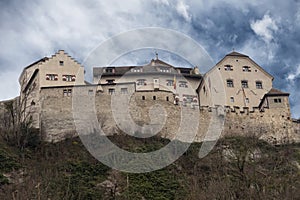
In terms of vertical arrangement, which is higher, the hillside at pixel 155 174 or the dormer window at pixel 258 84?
the dormer window at pixel 258 84

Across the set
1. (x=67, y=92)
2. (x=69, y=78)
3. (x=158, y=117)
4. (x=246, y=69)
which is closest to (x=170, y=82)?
(x=246, y=69)

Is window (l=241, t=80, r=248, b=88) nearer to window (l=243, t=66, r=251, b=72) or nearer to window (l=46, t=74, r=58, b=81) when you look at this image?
window (l=243, t=66, r=251, b=72)

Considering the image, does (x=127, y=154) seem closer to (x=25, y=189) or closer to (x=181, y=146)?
(x=181, y=146)

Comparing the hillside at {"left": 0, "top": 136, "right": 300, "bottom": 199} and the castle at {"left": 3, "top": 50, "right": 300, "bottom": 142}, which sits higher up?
the castle at {"left": 3, "top": 50, "right": 300, "bottom": 142}

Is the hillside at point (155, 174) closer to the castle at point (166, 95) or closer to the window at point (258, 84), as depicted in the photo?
the castle at point (166, 95)

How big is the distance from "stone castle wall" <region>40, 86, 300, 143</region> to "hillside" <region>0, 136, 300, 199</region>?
5.29 ft

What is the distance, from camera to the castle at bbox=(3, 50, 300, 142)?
5041 centimetres

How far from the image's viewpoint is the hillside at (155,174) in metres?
32.9

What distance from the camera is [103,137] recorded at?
48125 millimetres

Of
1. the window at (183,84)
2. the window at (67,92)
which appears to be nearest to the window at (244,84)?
the window at (183,84)

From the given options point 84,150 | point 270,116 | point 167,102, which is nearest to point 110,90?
point 167,102

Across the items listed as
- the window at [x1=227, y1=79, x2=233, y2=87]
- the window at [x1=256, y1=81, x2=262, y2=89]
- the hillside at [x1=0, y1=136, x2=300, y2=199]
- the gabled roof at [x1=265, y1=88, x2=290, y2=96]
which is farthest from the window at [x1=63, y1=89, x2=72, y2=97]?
the window at [x1=256, y1=81, x2=262, y2=89]

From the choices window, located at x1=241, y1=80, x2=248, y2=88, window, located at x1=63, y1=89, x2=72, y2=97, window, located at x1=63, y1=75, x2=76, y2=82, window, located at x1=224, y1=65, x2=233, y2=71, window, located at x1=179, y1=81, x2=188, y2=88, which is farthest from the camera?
window, located at x1=224, y1=65, x2=233, y2=71

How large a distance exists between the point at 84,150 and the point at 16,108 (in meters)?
Result: 10.6
